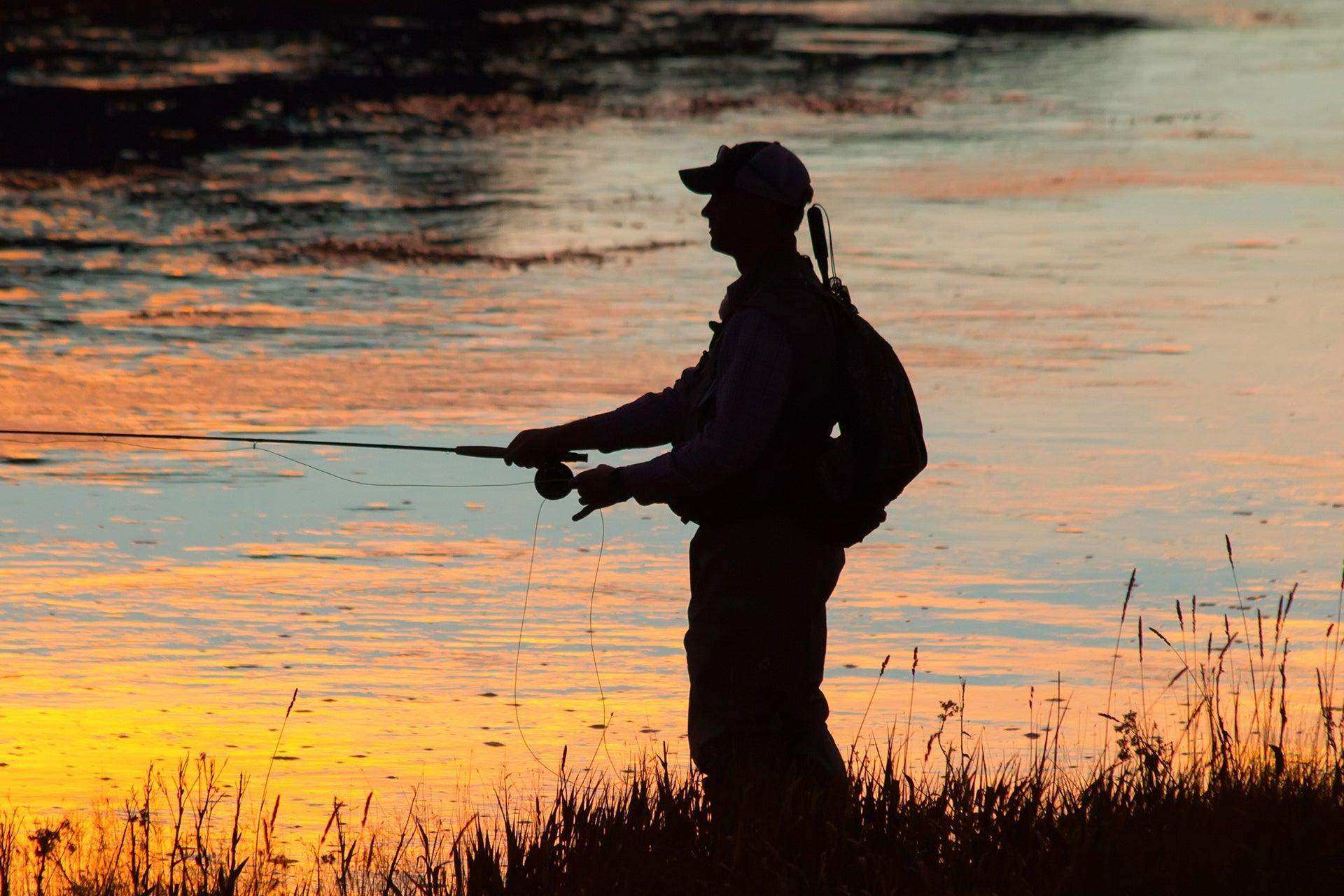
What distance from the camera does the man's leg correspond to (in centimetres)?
517

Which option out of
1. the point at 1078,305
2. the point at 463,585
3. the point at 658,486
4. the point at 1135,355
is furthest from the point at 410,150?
the point at 658,486

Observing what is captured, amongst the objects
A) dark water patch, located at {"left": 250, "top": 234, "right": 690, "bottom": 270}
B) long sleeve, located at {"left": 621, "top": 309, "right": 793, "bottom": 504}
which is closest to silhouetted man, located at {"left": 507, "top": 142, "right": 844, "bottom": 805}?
long sleeve, located at {"left": 621, "top": 309, "right": 793, "bottom": 504}

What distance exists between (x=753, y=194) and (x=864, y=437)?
0.57 metres

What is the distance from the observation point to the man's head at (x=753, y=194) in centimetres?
513

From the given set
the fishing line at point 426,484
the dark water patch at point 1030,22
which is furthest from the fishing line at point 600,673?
the dark water patch at point 1030,22

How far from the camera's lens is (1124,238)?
16.5m

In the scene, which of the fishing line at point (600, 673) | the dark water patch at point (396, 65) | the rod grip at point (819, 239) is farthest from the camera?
the dark water patch at point (396, 65)

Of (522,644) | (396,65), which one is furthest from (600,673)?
(396,65)

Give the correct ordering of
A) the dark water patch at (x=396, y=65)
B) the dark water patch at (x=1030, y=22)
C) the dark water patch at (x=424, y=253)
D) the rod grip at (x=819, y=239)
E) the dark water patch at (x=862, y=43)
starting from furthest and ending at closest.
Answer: the dark water patch at (x=1030, y=22) → the dark water patch at (x=862, y=43) → the dark water patch at (x=396, y=65) → the dark water patch at (x=424, y=253) → the rod grip at (x=819, y=239)

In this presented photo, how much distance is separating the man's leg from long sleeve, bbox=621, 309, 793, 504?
19cm

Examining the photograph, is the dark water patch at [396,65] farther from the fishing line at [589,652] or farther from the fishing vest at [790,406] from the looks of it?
the fishing vest at [790,406]

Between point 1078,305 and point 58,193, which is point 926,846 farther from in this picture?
point 58,193

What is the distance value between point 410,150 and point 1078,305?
29.5 feet

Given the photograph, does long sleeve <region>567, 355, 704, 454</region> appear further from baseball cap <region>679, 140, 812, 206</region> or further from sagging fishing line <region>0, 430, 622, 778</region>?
baseball cap <region>679, 140, 812, 206</region>
